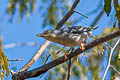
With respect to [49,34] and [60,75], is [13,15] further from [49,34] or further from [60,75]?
[49,34]

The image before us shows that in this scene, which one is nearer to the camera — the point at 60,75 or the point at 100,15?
the point at 100,15

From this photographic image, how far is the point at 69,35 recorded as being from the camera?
1.75 meters

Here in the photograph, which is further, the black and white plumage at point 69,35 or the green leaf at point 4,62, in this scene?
the green leaf at point 4,62

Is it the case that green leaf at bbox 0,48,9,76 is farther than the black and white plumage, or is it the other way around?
green leaf at bbox 0,48,9,76

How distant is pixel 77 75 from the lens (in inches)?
149

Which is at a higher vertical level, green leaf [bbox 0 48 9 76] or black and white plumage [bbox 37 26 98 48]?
black and white plumage [bbox 37 26 98 48]

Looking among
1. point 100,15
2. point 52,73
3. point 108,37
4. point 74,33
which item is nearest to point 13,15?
point 52,73

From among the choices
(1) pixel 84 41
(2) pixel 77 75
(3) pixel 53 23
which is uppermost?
(1) pixel 84 41

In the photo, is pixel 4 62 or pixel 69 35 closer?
pixel 69 35

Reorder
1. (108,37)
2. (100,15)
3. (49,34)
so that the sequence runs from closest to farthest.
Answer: (108,37) < (49,34) < (100,15)

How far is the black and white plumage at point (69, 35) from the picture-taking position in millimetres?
1688

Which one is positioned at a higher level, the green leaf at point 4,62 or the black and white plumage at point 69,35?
the black and white plumage at point 69,35

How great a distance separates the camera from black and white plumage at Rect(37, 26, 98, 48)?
66.4 inches

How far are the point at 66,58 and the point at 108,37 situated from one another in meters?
0.23
